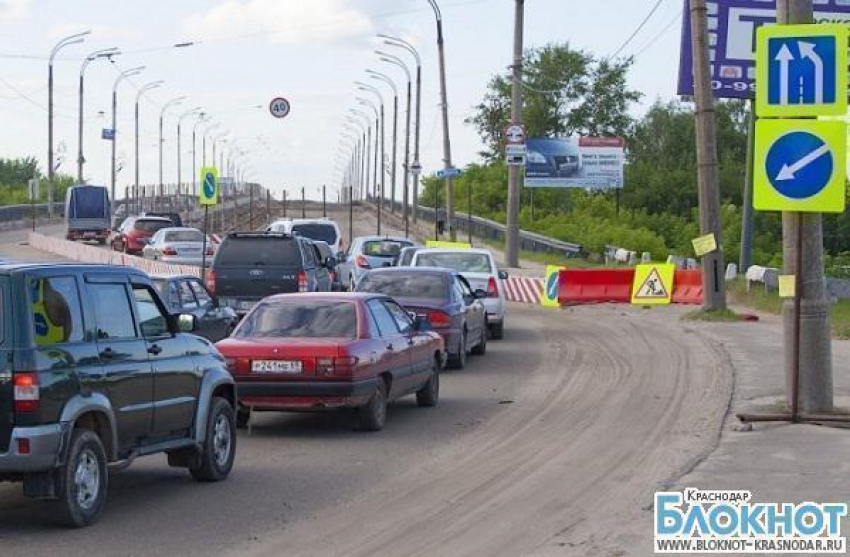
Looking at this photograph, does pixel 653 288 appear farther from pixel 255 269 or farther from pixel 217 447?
pixel 217 447

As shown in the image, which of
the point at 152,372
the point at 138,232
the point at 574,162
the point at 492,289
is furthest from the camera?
the point at 574,162

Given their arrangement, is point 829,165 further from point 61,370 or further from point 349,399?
point 61,370

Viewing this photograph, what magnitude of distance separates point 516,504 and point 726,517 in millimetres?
1598

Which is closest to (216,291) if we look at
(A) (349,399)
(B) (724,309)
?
(B) (724,309)

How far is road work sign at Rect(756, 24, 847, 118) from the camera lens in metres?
14.3

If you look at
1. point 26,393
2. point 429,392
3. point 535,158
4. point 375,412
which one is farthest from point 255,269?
point 535,158

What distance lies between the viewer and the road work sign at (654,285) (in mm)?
36625

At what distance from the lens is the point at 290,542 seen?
9.77 metres

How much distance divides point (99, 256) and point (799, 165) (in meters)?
43.7

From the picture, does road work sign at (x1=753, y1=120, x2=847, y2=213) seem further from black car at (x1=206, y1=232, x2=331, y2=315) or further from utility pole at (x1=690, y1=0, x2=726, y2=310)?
utility pole at (x1=690, y1=0, x2=726, y2=310)

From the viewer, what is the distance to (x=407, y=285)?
71.4ft

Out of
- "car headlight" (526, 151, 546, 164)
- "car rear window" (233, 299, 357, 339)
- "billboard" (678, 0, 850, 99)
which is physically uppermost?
"billboard" (678, 0, 850, 99)

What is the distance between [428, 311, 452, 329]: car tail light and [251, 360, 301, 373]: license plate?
Result: 6.26 metres

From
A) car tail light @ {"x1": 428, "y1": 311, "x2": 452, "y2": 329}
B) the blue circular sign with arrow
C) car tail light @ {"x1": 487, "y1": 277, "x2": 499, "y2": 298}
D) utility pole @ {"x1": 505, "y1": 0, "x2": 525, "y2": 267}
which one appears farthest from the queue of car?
utility pole @ {"x1": 505, "y1": 0, "x2": 525, "y2": 267}
